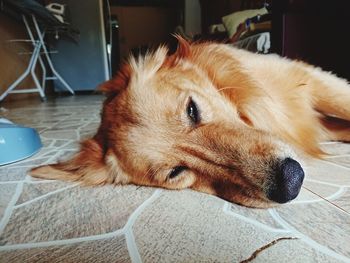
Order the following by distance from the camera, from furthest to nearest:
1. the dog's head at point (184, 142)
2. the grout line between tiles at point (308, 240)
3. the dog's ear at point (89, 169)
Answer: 1. the dog's ear at point (89, 169)
2. the dog's head at point (184, 142)
3. the grout line between tiles at point (308, 240)

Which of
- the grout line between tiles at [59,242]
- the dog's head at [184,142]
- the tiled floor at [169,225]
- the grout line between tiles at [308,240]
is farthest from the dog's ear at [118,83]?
the grout line between tiles at [308,240]

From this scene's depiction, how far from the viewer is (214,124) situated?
1136mm

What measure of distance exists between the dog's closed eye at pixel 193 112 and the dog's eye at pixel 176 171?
0.58ft

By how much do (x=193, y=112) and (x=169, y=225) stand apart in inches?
18.3

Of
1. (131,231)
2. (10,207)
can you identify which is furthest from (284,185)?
(10,207)

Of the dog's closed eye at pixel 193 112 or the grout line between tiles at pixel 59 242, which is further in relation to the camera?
the dog's closed eye at pixel 193 112

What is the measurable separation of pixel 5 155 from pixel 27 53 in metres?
4.98

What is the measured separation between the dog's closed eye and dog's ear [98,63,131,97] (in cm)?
36

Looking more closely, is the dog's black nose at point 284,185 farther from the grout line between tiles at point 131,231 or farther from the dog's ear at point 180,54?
the dog's ear at point 180,54

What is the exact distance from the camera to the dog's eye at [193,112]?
45.2 inches

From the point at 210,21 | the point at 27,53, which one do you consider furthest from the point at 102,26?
the point at 210,21

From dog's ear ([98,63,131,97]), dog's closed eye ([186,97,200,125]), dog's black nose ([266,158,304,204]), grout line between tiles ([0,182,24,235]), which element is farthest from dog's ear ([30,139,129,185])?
dog's black nose ([266,158,304,204])

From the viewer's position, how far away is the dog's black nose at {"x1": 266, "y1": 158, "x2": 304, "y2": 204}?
87 centimetres

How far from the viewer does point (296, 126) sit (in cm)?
145
